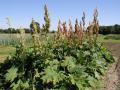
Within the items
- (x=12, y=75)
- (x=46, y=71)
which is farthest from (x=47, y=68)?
(x=12, y=75)

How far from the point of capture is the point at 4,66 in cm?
1059

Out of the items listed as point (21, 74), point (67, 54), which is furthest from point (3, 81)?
point (67, 54)

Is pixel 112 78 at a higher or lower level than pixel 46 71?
lower

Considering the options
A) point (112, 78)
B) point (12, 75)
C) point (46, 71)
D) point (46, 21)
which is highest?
point (46, 21)

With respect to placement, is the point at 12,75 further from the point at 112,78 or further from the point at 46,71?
the point at 112,78

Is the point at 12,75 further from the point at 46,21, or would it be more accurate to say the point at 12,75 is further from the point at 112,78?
the point at 112,78

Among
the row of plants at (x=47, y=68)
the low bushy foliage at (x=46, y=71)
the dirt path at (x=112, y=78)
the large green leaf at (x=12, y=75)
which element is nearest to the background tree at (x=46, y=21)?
the row of plants at (x=47, y=68)

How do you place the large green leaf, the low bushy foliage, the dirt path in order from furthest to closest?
the dirt path < the large green leaf < the low bushy foliage

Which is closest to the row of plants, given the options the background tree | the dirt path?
the background tree

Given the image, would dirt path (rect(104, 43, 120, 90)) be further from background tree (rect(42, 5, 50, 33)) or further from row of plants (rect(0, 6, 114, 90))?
background tree (rect(42, 5, 50, 33))

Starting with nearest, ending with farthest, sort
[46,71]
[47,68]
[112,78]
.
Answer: [46,71] < [47,68] < [112,78]

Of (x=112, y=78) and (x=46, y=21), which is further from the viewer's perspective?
(x=112, y=78)

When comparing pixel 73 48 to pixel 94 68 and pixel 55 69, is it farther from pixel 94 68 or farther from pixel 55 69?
pixel 55 69

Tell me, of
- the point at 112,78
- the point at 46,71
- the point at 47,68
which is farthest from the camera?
the point at 112,78
